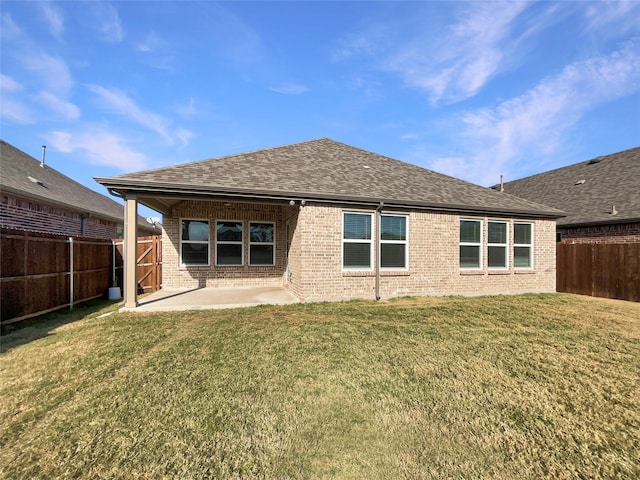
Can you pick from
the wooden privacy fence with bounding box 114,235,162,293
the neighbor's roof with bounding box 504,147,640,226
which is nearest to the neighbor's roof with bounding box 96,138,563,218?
the neighbor's roof with bounding box 504,147,640,226

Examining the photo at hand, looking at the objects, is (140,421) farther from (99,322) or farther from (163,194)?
(163,194)

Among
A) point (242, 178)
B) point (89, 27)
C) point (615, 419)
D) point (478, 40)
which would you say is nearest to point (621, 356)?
point (615, 419)

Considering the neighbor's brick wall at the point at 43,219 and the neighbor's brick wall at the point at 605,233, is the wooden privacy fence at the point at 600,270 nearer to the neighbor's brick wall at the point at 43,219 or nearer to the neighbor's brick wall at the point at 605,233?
the neighbor's brick wall at the point at 605,233

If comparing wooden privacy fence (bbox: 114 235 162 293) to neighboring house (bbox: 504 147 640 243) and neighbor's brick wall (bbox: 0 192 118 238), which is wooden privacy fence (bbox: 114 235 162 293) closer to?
neighbor's brick wall (bbox: 0 192 118 238)

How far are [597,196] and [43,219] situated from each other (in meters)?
23.7

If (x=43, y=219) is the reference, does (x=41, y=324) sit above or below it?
below

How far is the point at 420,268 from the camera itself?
943 cm

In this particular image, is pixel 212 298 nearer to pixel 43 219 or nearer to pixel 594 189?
pixel 43 219

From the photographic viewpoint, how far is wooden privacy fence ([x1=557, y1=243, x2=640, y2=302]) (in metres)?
9.68

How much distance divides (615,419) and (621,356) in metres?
2.39

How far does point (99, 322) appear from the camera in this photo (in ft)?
20.7

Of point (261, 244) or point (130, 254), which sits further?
point (261, 244)

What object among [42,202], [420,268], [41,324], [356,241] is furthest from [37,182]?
[420,268]

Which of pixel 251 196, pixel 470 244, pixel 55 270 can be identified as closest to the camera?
pixel 55 270
